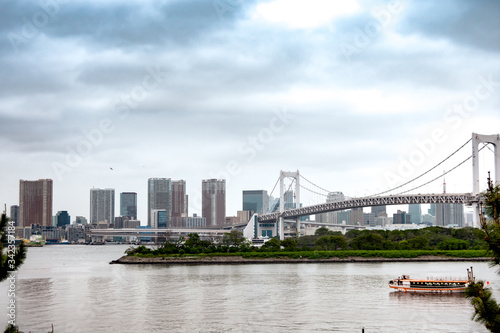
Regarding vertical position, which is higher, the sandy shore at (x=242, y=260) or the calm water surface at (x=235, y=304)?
the calm water surface at (x=235, y=304)

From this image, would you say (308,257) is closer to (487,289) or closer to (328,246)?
(328,246)

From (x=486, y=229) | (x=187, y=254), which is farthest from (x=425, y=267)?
(x=486, y=229)

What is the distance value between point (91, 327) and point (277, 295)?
8.54 m

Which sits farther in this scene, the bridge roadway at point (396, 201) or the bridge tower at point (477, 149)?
the bridge roadway at point (396, 201)

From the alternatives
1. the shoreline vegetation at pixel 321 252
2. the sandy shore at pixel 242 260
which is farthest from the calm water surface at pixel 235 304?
the shoreline vegetation at pixel 321 252

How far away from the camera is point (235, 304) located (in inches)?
859

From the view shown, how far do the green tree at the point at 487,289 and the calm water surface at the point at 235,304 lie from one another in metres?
8.87

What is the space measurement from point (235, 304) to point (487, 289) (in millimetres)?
14479

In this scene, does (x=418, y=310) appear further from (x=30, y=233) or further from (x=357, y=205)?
(x=30, y=233)

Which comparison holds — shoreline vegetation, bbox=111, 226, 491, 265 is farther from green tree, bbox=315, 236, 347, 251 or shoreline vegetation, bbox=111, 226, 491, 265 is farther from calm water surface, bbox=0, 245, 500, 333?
calm water surface, bbox=0, 245, 500, 333

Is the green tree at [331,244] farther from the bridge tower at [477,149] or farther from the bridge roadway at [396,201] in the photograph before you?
the bridge tower at [477,149]

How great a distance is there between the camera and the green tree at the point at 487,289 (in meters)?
7.96

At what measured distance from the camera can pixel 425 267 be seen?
128 ft

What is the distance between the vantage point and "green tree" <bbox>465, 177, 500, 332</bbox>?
7957 millimetres
